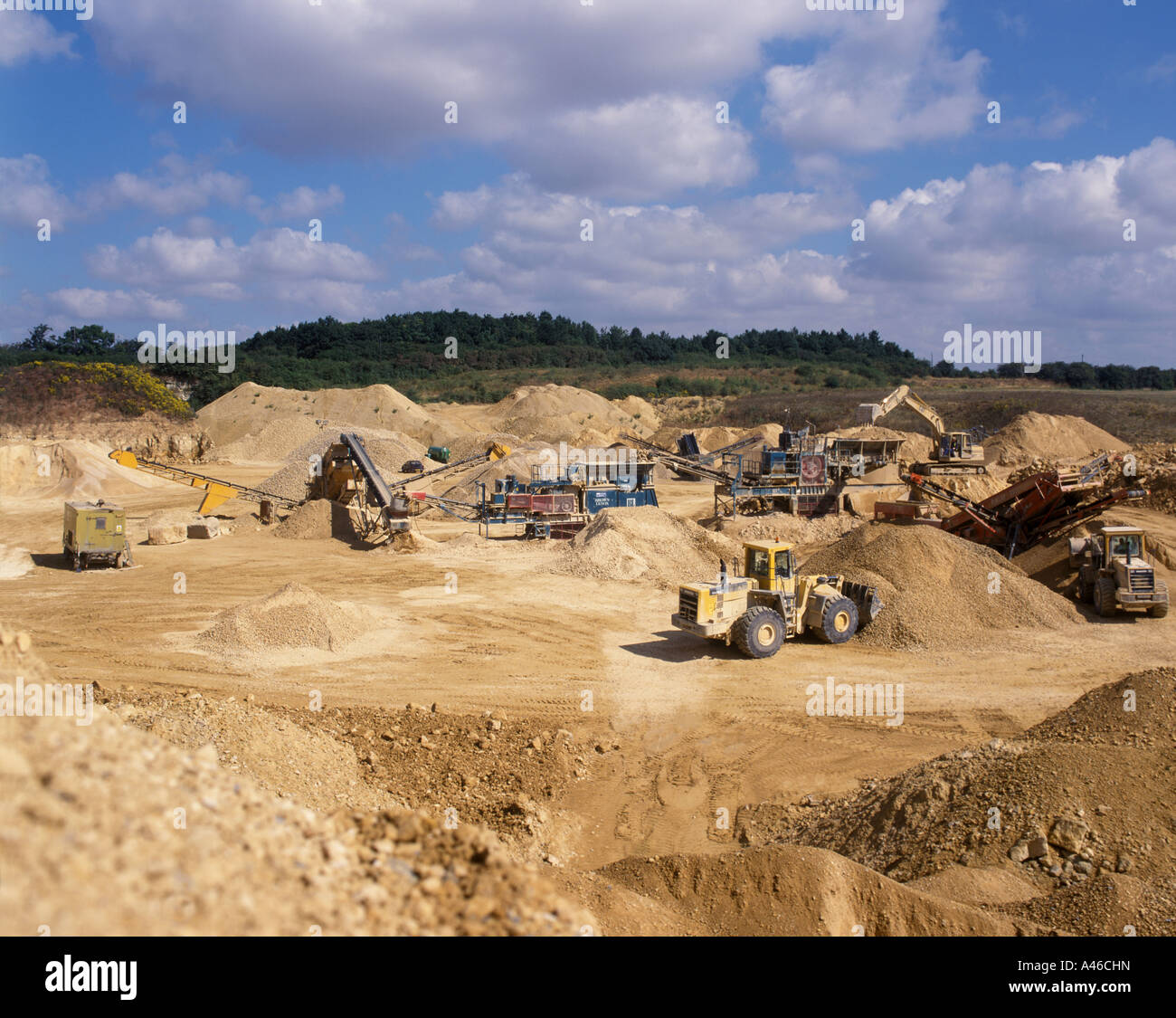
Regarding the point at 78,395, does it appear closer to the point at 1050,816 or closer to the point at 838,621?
the point at 838,621

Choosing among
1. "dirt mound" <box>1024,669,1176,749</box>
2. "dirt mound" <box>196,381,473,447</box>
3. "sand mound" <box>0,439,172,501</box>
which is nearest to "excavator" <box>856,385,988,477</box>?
"dirt mound" <box>1024,669,1176,749</box>

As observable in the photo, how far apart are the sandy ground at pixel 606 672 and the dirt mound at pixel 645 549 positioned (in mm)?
516

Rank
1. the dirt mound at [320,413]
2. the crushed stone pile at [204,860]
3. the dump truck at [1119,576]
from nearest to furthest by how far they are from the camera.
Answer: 1. the crushed stone pile at [204,860]
2. the dump truck at [1119,576]
3. the dirt mound at [320,413]

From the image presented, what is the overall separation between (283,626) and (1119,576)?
49.0ft

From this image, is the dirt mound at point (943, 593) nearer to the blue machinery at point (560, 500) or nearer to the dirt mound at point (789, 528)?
the dirt mound at point (789, 528)

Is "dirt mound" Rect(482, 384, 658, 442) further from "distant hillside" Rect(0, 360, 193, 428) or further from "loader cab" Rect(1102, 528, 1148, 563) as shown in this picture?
"loader cab" Rect(1102, 528, 1148, 563)

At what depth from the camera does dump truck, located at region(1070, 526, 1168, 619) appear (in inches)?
605

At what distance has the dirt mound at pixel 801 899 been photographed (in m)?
5.80

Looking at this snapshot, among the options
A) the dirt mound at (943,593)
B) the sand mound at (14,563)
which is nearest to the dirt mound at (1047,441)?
the dirt mound at (943,593)

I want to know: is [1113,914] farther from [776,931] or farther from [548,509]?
[548,509]

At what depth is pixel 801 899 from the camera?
20.1 feet

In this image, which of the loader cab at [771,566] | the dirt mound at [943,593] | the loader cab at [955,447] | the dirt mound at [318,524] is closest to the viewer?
the loader cab at [771,566]
